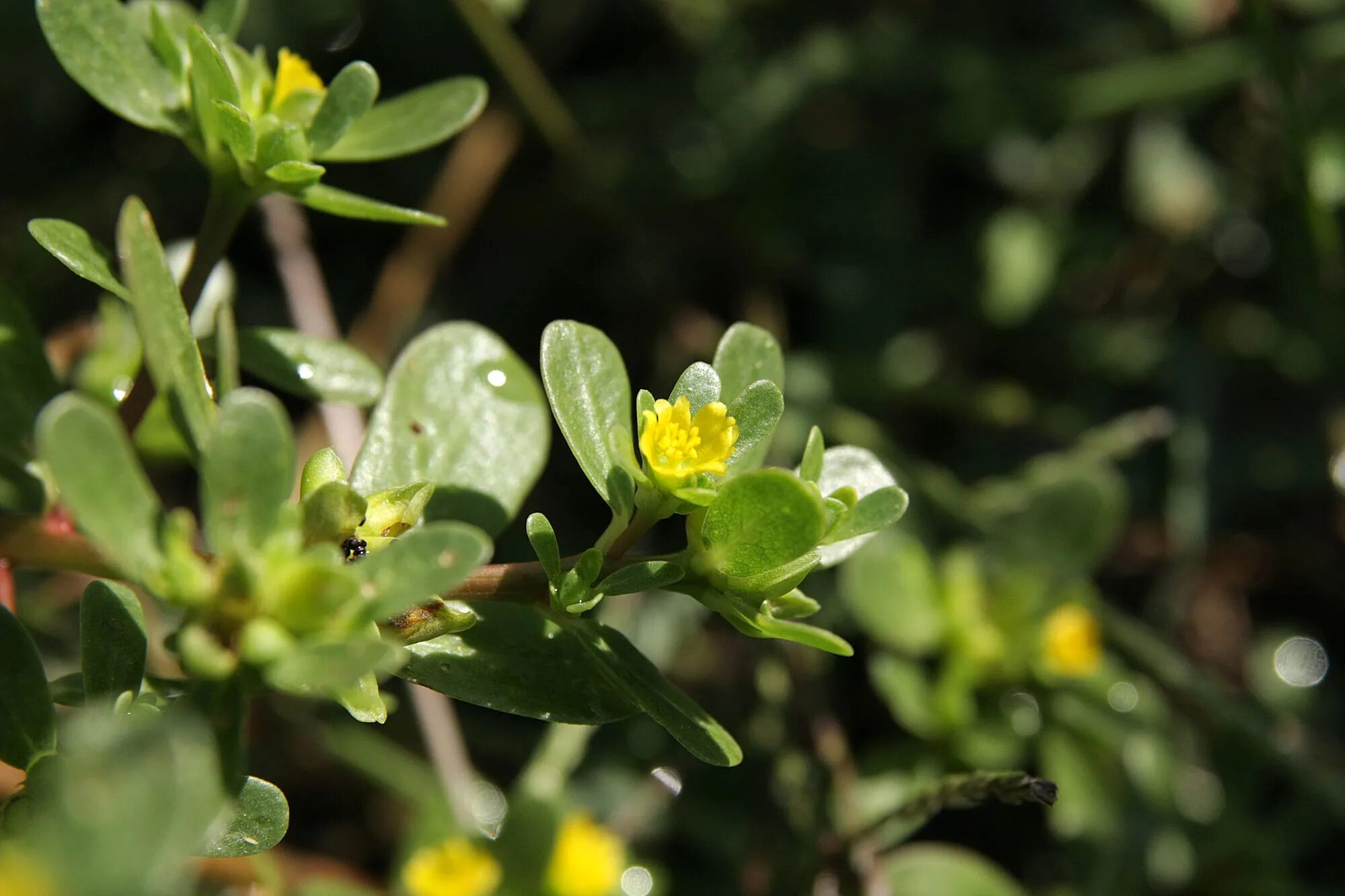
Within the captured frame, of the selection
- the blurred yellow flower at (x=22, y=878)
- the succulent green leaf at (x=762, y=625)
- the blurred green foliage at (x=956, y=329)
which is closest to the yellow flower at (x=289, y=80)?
the succulent green leaf at (x=762, y=625)

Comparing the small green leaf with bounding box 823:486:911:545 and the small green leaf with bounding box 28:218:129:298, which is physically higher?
the small green leaf with bounding box 28:218:129:298

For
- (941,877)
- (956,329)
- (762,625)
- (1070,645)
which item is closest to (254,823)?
(762,625)

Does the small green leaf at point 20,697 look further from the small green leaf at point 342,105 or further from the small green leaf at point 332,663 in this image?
the small green leaf at point 342,105

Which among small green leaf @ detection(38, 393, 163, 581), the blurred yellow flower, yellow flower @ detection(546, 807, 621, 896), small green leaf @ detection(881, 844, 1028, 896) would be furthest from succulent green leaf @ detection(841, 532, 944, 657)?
the blurred yellow flower

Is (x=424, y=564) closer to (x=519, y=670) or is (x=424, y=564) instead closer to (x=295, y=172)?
(x=519, y=670)

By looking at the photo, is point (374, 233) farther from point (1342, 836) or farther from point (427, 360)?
point (1342, 836)

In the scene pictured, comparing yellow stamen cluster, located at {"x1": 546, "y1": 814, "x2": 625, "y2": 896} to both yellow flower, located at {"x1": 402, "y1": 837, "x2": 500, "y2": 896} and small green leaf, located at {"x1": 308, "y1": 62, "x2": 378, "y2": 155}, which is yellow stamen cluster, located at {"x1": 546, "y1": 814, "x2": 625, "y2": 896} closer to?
yellow flower, located at {"x1": 402, "y1": 837, "x2": 500, "y2": 896}
